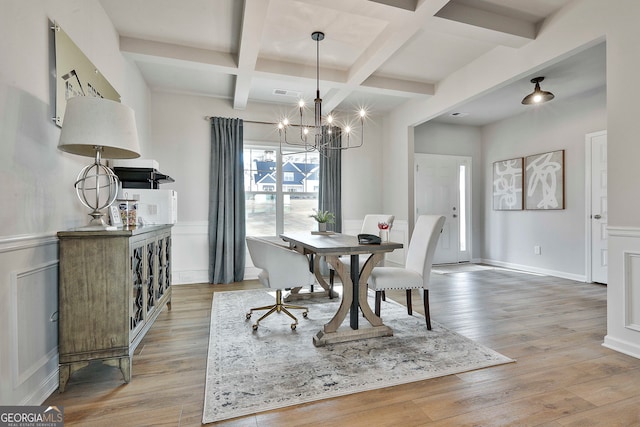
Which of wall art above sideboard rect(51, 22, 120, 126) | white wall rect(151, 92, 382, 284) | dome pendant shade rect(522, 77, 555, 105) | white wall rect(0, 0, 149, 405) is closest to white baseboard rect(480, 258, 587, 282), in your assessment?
dome pendant shade rect(522, 77, 555, 105)

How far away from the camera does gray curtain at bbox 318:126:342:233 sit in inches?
196

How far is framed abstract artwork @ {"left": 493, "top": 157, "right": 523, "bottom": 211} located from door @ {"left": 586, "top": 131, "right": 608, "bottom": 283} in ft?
3.35

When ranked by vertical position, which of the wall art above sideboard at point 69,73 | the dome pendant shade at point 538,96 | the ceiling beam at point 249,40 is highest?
the ceiling beam at point 249,40

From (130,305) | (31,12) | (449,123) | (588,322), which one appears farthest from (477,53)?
(130,305)

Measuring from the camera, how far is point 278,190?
496cm

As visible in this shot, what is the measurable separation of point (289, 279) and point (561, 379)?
1.89 metres

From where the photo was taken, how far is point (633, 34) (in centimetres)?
216

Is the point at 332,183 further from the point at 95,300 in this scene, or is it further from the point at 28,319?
the point at 28,319

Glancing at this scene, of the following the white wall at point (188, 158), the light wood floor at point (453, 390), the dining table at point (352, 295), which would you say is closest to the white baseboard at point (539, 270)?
the light wood floor at point (453, 390)

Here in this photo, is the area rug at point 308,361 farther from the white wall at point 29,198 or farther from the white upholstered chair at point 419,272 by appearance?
the white wall at point 29,198

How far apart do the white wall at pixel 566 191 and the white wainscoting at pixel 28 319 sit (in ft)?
18.8

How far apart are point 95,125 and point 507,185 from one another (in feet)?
19.1

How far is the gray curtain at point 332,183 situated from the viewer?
498 centimetres
